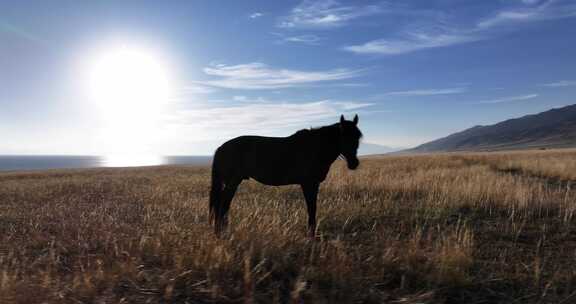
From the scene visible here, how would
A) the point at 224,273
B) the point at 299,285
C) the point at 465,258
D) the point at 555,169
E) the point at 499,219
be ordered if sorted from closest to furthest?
the point at 299,285 → the point at 224,273 → the point at 465,258 → the point at 499,219 → the point at 555,169

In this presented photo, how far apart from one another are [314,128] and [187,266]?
3.04m

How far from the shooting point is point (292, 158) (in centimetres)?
538

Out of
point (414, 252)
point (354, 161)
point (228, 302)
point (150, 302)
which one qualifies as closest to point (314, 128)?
point (354, 161)

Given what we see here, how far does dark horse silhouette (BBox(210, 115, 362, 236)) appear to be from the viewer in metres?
5.25

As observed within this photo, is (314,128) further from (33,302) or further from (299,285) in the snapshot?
(33,302)

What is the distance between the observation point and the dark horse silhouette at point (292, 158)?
207 inches

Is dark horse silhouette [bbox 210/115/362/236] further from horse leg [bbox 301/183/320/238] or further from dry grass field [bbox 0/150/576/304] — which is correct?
dry grass field [bbox 0/150/576/304]

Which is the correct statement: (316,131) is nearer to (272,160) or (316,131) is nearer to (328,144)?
(328,144)

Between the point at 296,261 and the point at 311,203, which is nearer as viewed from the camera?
the point at 296,261

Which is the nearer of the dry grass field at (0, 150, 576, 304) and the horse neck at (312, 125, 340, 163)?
the dry grass field at (0, 150, 576, 304)

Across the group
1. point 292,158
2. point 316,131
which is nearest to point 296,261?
point 292,158

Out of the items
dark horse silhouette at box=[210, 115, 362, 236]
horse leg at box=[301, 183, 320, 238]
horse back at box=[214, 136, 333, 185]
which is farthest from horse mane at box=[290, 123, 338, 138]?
horse leg at box=[301, 183, 320, 238]

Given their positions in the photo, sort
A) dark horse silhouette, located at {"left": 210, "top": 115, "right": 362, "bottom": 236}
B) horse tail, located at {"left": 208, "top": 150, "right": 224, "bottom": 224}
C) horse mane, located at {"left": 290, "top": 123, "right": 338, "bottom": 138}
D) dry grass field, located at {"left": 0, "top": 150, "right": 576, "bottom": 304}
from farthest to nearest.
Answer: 1. horse tail, located at {"left": 208, "top": 150, "right": 224, "bottom": 224}
2. horse mane, located at {"left": 290, "top": 123, "right": 338, "bottom": 138}
3. dark horse silhouette, located at {"left": 210, "top": 115, "right": 362, "bottom": 236}
4. dry grass field, located at {"left": 0, "top": 150, "right": 576, "bottom": 304}

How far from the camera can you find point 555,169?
15789 mm
